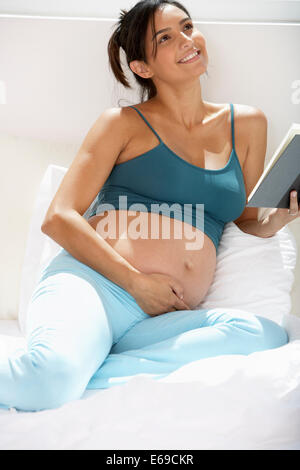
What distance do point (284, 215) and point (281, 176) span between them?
0.25 meters

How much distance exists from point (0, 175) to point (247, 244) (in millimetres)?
821

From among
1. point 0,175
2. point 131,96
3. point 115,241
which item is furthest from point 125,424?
point 131,96

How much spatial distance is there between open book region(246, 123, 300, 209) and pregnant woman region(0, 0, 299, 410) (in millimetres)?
107

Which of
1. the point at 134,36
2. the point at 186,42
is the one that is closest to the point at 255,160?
the point at 186,42

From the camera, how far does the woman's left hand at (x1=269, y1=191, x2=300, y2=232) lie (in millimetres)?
1335

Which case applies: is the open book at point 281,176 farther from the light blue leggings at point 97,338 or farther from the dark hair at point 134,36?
the dark hair at point 134,36

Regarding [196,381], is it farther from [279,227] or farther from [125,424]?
[279,227]

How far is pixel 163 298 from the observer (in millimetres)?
1333

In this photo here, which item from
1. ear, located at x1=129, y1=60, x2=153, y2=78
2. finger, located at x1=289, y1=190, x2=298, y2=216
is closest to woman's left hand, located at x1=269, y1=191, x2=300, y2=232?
finger, located at x1=289, y1=190, x2=298, y2=216

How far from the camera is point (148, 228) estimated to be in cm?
144

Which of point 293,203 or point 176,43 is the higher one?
point 176,43

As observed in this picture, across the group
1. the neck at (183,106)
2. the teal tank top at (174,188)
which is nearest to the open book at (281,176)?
the teal tank top at (174,188)

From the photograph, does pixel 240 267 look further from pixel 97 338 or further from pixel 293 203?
pixel 97 338

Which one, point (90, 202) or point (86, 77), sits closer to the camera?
point (90, 202)
